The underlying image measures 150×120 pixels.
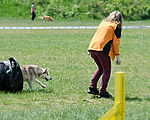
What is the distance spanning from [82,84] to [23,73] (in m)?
1.70

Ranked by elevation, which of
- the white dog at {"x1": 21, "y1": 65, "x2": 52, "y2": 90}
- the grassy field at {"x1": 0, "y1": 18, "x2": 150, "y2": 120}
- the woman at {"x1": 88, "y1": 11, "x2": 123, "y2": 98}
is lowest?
the grassy field at {"x1": 0, "y1": 18, "x2": 150, "y2": 120}

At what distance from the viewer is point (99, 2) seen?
41.2 meters

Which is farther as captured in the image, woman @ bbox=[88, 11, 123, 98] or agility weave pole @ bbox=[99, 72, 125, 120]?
woman @ bbox=[88, 11, 123, 98]

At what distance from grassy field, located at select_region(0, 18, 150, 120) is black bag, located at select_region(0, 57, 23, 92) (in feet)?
0.59

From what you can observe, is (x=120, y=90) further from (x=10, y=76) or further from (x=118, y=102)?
(x=10, y=76)

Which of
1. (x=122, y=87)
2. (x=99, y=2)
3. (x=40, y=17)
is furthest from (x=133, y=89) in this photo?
(x=99, y=2)

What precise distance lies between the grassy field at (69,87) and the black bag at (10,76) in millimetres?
180

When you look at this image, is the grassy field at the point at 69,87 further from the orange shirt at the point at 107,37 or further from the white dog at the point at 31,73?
the orange shirt at the point at 107,37

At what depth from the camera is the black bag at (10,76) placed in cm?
809

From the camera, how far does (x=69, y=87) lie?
914 centimetres

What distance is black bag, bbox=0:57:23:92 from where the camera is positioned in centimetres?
809

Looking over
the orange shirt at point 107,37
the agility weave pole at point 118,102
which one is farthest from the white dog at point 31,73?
the agility weave pole at point 118,102

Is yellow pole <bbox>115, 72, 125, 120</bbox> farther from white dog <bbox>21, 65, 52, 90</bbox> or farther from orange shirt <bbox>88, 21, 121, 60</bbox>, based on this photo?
white dog <bbox>21, 65, 52, 90</bbox>

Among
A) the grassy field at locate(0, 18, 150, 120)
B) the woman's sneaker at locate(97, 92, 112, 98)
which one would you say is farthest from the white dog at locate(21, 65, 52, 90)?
the woman's sneaker at locate(97, 92, 112, 98)
